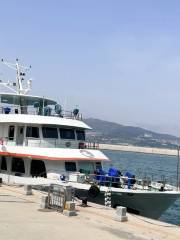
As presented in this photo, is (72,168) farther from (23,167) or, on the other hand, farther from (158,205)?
(158,205)

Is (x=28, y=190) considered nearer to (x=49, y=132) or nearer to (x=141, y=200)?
(x=49, y=132)

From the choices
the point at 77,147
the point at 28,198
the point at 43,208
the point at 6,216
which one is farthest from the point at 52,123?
the point at 6,216

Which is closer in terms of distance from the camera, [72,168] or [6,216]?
[6,216]

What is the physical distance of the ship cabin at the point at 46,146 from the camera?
21.6 metres

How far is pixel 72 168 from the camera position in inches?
861

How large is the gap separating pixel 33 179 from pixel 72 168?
83.0 inches

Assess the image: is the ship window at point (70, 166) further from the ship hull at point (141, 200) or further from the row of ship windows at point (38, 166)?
the ship hull at point (141, 200)

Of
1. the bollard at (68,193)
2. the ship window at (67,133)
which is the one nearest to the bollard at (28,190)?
the bollard at (68,193)

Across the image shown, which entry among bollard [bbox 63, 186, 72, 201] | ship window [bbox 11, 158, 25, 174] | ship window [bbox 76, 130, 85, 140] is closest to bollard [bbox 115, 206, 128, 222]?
bollard [bbox 63, 186, 72, 201]

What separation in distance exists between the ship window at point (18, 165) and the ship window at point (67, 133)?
2.66m

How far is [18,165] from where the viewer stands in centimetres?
2348

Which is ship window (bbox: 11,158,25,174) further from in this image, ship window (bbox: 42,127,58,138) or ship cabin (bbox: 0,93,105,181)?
ship window (bbox: 42,127,58,138)

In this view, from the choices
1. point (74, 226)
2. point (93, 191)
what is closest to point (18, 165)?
point (93, 191)

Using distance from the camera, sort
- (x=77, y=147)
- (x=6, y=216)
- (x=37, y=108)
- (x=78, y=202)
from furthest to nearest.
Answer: (x=37, y=108), (x=77, y=147), (x=78, y=202), (x=6, y=216)
